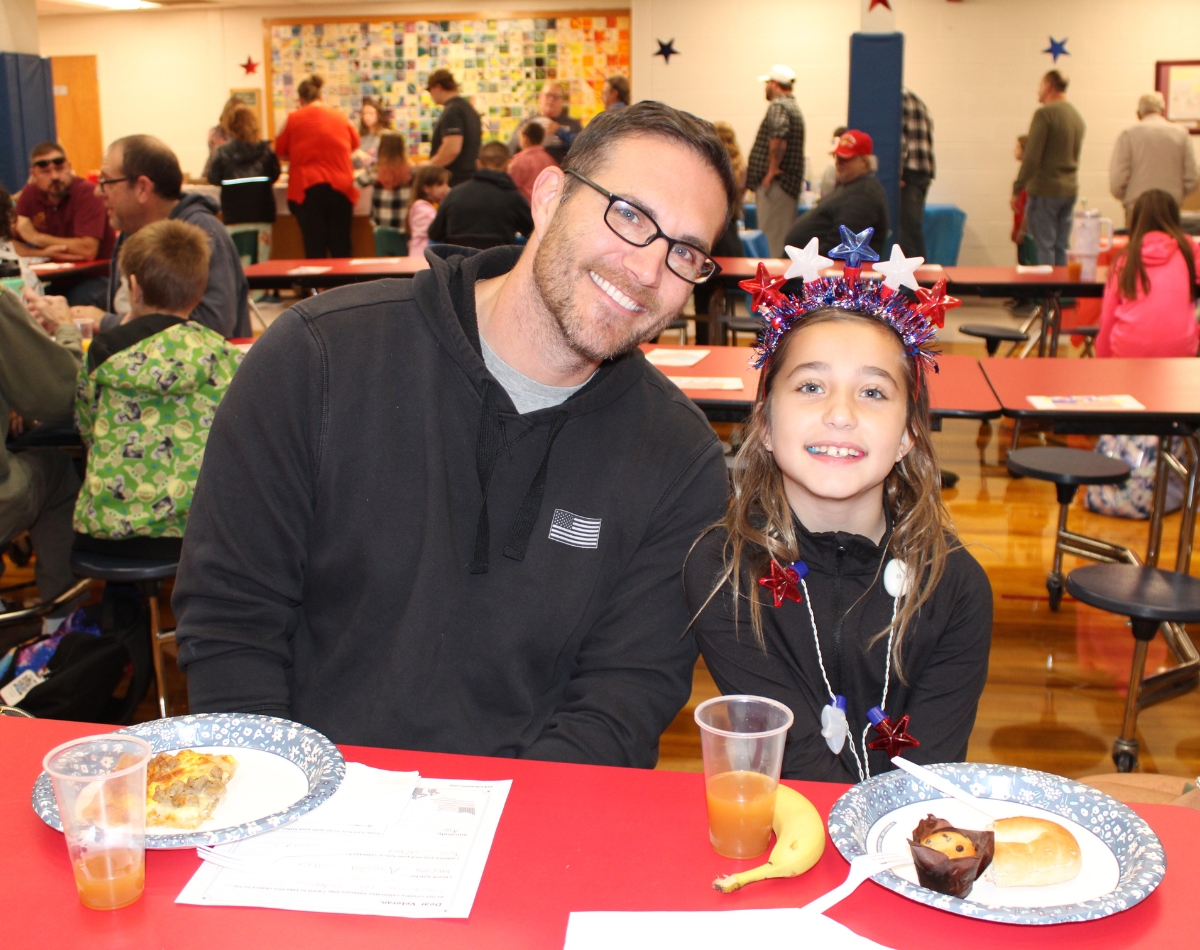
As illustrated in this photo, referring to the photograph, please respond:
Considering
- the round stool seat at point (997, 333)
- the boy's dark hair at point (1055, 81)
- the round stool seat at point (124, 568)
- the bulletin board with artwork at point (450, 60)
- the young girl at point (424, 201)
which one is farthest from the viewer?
the bulletin board with artwork at point (450, 60)

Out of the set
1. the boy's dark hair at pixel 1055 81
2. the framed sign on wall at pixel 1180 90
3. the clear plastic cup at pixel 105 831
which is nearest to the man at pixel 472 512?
the clear plastic cup at pixel 105 831

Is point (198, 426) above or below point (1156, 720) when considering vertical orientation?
above

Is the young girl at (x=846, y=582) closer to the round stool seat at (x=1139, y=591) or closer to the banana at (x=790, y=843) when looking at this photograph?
the banana at (x=790, y=843)

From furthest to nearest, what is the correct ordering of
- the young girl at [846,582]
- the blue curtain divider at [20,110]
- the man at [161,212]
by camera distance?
the blue curtain divider at [20,110]
the man at [161,212]
the young girl at [846,582]

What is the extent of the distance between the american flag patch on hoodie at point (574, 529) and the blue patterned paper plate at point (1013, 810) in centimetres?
56

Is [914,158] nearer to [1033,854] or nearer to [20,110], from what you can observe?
[20,110]

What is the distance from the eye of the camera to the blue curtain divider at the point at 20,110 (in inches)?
324

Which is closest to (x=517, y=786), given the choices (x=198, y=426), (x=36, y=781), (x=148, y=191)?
(x=36, y=781)

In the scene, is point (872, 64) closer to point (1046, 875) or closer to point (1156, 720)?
point (1156, 720)

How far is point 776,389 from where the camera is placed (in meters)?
1.68

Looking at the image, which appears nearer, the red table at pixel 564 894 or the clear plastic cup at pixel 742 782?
the red table at pixel 564 894

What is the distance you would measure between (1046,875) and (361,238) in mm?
9566

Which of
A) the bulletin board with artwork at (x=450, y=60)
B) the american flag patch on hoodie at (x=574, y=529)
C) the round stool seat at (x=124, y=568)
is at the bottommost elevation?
the round stool seat at (x=124, y=568)

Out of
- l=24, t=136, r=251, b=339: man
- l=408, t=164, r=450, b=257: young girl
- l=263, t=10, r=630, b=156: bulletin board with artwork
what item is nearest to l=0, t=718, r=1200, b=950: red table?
l=24, t=136, r=251, b=339: man
